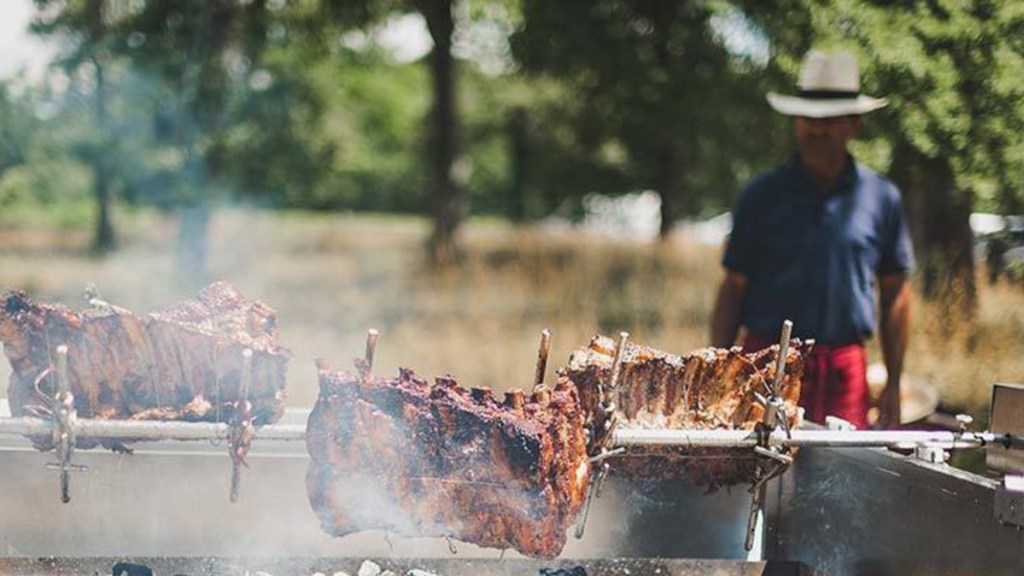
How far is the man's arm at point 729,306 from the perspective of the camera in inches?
193

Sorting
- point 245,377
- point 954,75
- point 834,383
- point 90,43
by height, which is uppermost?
point 90,43

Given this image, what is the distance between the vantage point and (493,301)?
38.3ft

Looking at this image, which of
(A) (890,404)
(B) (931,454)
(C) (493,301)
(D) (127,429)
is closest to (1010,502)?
(B) (931,454)

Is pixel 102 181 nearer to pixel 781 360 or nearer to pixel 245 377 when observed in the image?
pixel 245 377

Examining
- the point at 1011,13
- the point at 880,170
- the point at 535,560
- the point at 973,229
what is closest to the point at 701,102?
the point at 973,229

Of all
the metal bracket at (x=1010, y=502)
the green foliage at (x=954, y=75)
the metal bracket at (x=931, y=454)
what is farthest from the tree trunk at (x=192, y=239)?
the metal bracket at (x=1010, y=502)

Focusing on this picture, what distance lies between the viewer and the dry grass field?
326 inches

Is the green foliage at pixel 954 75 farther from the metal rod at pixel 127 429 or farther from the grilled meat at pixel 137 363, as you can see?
the metal rod at pixel 127 429

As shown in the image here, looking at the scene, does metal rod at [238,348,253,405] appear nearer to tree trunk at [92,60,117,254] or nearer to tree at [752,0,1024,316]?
tree at [752,0,1024,316]

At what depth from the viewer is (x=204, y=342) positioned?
2873mm

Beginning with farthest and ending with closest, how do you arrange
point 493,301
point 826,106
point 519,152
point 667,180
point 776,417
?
point 519,152 < point 667,180 < point 493,301 < point 826,106 < point 776,417

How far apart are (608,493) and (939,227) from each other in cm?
787

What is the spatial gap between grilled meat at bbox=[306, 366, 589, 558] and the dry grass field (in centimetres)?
459

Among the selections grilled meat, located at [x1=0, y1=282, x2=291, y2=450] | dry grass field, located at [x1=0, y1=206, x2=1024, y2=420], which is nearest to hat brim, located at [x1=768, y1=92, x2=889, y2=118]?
grilled meat, located at [x1=0, y1=282, x2=291, y2=450]
